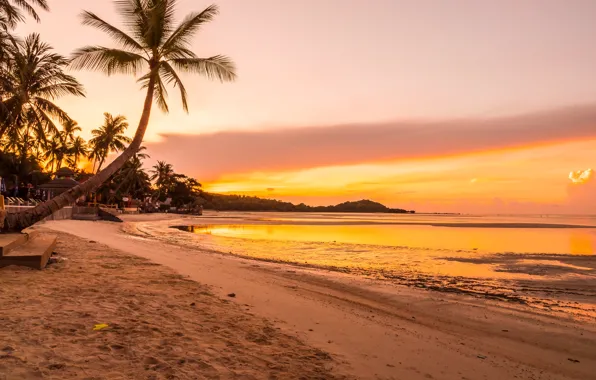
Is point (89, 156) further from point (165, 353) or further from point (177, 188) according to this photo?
point (165, 353)

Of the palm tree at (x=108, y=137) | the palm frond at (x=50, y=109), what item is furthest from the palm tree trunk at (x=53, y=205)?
the palm tree at (x=108, y=137)

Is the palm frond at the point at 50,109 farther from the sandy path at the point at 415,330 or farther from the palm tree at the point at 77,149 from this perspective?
the palm tree at the point at 77,149

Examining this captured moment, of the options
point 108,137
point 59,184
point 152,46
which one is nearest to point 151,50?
point 152,46

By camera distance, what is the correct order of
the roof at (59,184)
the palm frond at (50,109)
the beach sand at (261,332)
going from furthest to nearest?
the roof at (59,184) → the palm frond at (50,109) → the beach sand at (261,332)

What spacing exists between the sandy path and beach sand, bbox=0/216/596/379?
0.07ft

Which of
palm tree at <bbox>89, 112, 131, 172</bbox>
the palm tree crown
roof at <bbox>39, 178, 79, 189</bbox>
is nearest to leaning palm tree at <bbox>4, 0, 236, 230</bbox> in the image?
the palm tree crown

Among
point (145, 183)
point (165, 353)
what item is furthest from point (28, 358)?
point (145, 183)

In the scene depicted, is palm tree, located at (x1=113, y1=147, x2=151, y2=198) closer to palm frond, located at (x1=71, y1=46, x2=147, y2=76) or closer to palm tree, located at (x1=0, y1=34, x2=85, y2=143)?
palm tree, located at (x1=0, y1=34, x2=85, y2=143)

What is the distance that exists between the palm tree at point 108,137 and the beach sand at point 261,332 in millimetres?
51406

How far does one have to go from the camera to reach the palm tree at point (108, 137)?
5388 cm

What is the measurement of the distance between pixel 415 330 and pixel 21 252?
7600mm

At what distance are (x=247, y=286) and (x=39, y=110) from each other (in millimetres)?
25108

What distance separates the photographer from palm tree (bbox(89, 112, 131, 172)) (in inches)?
2121

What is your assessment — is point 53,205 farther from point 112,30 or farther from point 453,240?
point 453,240
